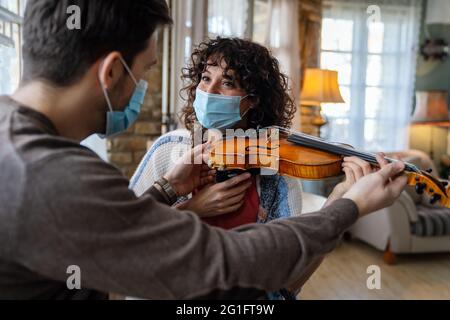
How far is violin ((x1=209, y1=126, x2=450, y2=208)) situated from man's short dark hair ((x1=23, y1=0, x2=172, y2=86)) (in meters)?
Result: 0.53

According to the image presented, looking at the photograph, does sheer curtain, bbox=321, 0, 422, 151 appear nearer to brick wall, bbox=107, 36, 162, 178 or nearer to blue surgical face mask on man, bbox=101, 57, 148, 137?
brick wall, bbox=107, 36, 162, 178

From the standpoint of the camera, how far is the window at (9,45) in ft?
4.92

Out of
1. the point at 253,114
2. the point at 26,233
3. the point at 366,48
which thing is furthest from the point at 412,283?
the point at 26,233

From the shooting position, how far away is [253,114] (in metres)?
1.42

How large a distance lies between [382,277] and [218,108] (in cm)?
242

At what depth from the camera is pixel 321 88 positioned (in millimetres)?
3689

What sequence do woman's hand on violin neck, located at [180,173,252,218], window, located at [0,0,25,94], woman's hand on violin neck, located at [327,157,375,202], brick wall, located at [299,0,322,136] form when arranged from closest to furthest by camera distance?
woman's hand on violin neck, located at [327,157,375,202] → woman's hand on violin neck, located at [180,173,252,218] → window, located at [0,0,25,94] → brick wall, located at [299,0,322,136]

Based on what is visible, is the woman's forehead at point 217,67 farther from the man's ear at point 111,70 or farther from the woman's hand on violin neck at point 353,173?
the man's ear at point 111,70

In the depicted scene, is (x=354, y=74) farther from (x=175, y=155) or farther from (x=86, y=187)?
(x=86, y=187)

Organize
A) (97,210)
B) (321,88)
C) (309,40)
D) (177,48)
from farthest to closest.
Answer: (309,40) < (321,88) < (177,48) < (97,210)

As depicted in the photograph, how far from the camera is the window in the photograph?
150cm

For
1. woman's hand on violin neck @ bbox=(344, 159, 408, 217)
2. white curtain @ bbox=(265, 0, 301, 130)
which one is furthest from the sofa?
woman's hand on violin neck @ bbox=(344, 159, 408, 217)

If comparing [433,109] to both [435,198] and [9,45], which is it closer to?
[435,198]

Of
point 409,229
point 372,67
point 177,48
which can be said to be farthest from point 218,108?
point 372,67
